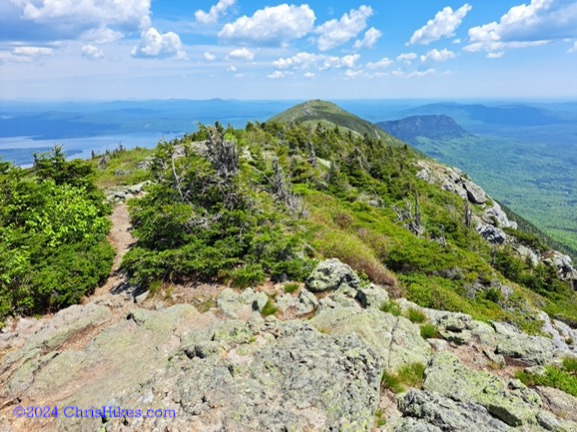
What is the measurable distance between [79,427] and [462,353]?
10.0 m

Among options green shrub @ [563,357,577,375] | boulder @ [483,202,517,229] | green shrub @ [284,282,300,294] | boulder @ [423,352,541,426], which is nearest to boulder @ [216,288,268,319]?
green shrub @ [284,282,300,294]

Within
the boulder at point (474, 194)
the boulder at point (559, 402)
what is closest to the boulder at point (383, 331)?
the boulder at point (559, 402)

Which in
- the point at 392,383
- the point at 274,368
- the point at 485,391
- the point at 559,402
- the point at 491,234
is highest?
the point at 274,368

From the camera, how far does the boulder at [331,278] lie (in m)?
14.0

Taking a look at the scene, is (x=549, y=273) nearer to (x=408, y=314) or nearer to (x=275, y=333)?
(x=408, y=314)

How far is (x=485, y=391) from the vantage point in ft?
25.1

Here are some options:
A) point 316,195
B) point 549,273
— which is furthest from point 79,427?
point 549,273

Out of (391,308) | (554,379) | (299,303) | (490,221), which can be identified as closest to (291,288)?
(299,303)

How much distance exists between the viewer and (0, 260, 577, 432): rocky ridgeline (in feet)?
22.8

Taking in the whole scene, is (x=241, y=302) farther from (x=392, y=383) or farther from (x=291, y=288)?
(x=392, y=383)

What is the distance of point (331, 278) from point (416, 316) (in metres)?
3.50

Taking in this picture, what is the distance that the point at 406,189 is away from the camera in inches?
1939

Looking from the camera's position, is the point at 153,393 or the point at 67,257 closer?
the point at 153,393

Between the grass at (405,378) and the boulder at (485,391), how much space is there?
184mm
